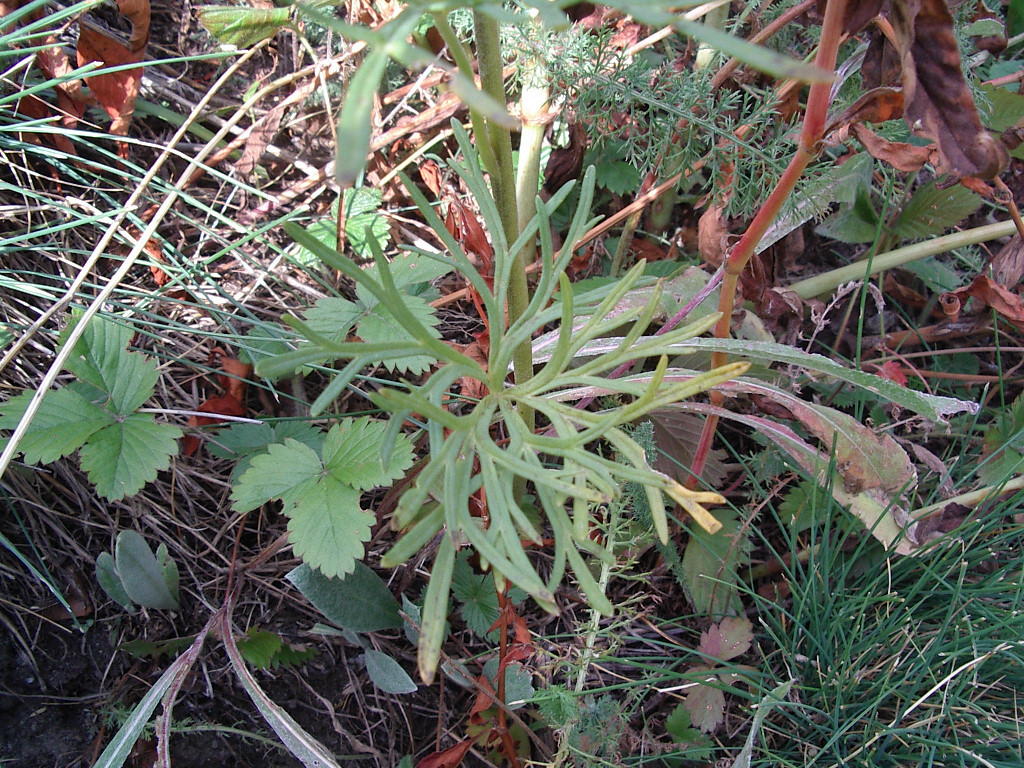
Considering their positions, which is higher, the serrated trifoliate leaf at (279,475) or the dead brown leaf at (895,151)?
Answer: the dead brown leaf at (895,151)

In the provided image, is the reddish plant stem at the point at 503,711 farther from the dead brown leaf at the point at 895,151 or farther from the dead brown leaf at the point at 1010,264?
the dead brown leaf at the point at 1010,264

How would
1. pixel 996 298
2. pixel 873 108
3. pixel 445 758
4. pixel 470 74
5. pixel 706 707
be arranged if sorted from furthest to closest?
pixel 996 298, pixel 706 707, pixel 445 758, pixel 873 108, pixel 470 74

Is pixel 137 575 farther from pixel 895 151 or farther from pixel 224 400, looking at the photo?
pixel 895 151

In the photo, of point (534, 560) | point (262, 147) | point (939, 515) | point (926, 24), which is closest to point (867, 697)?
point (939, 515)

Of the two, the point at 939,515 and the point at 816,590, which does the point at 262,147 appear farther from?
the point at 939,515

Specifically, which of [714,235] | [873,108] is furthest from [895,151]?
[714,235]

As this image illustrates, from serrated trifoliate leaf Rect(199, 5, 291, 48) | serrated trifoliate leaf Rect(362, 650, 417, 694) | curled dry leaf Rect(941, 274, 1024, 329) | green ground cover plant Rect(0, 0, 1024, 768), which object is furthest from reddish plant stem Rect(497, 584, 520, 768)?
serrated trifoliate leaf Rect(199, 5, 291, 48)

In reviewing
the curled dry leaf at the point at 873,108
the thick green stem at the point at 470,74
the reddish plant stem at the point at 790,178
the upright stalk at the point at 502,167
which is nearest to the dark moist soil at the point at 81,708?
the upright stalk at the point at 502,167
